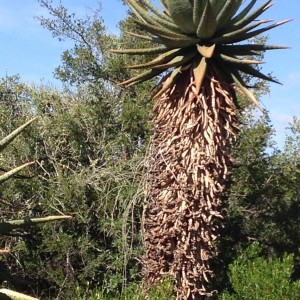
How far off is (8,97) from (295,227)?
567 centimetres

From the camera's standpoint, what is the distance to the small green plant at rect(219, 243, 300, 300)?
275 inches

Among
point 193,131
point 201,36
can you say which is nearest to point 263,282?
point 193,131

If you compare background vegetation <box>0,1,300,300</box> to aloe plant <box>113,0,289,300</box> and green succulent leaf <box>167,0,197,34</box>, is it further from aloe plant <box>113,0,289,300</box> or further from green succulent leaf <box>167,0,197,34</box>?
green succulent leaf <box>167,0,197,34</box>

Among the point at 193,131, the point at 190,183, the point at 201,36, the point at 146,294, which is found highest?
the point at 201,36

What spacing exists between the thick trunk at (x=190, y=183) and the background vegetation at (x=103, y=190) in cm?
55

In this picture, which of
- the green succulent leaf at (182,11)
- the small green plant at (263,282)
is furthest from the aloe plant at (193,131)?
the small green plant at (263,282)

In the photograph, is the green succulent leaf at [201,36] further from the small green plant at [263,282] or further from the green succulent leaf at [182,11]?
the small green plant at [263,282]

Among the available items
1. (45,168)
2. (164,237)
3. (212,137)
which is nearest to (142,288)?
(164,237)

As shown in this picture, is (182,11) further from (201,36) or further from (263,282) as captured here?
(263,282)

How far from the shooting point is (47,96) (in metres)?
12.0

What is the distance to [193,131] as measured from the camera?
7.16m

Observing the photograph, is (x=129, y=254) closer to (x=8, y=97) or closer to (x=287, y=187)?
(x=287, y=187)

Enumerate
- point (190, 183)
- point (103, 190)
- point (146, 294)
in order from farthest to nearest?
point (103, 190)
point (190, 183)
point (146, 294)

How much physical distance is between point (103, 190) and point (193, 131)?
2664 mm
